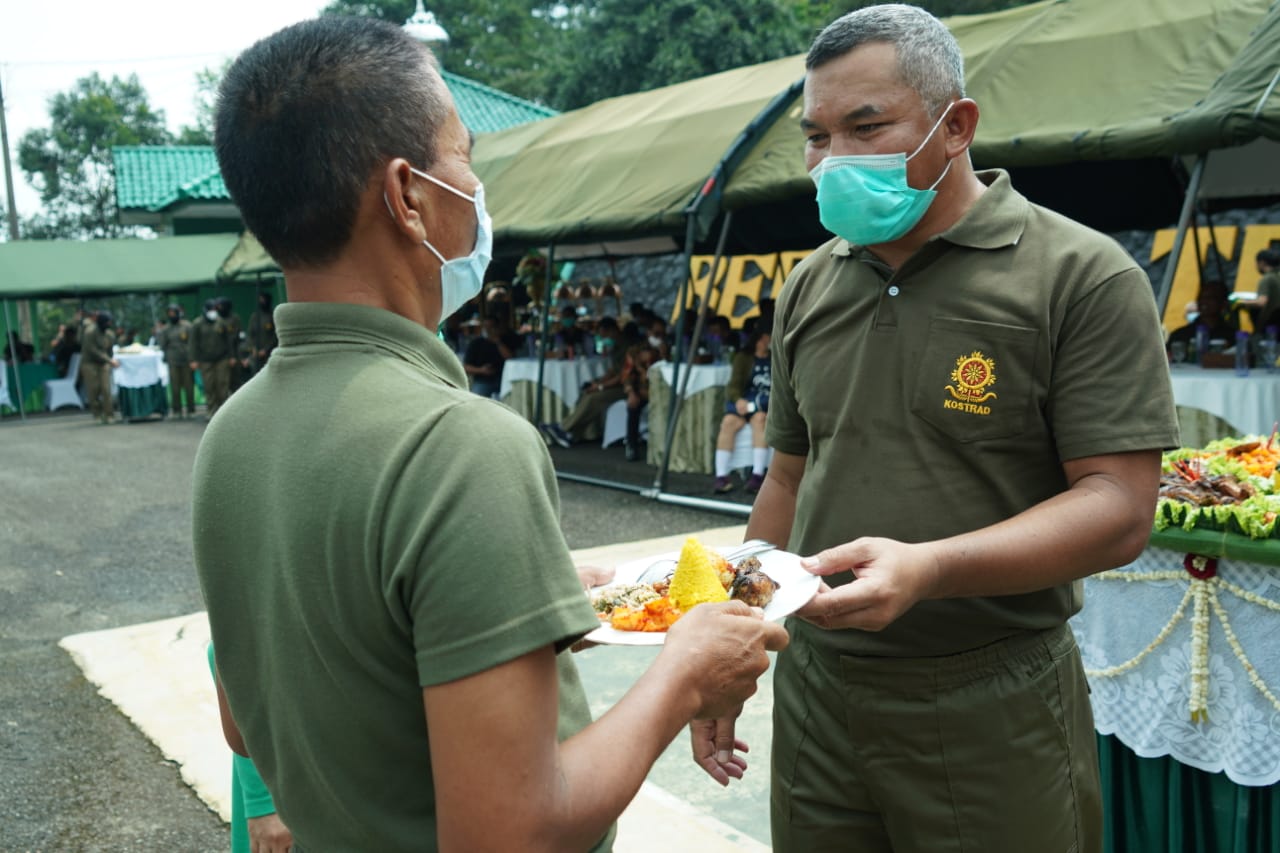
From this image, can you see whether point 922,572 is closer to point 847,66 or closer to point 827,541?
point 827,541

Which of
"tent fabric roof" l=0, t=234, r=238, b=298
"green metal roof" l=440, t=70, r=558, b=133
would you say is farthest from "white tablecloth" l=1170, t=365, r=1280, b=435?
"tent fabric roof" l=0, t=234, r=238, b=298

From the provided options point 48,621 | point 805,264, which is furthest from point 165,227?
point 805,264

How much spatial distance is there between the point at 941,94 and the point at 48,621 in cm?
674

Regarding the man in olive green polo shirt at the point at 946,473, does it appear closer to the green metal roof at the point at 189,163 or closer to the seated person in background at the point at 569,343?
the seated person in background at the point at 569,343

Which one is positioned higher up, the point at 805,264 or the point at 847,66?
the point at 847,66

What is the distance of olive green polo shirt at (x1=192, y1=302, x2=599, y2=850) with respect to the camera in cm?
110

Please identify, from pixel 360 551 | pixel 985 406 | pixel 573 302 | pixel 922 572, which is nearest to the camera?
pixel 360 551

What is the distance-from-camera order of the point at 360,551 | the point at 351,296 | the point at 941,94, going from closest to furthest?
the point at 360,551 < the point at 351,296 < the point at 941,94

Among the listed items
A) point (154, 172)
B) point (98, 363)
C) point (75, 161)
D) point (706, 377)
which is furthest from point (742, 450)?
point (75, 161)

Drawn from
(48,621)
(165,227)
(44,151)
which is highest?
(44,151)

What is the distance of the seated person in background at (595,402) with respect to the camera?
47.5ft

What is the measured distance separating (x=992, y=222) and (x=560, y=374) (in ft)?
41.7

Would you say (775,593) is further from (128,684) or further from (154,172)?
(154,172)

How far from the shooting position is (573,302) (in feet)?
63.8
